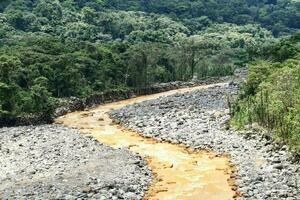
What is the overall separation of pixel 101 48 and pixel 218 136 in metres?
46.8

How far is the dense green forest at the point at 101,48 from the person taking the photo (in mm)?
70000

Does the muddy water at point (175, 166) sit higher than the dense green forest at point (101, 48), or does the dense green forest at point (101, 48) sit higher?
the dense green forest at point (101, 48)

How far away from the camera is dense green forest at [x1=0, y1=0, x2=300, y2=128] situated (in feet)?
230

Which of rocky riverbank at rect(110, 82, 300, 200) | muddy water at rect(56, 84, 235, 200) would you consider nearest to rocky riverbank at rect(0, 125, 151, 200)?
muddy water at rect(56, 84, 235, 200)

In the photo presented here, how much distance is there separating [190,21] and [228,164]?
14243 cm

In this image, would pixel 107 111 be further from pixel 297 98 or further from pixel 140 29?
pixel 140 29

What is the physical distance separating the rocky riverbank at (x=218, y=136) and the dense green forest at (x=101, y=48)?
10990mm

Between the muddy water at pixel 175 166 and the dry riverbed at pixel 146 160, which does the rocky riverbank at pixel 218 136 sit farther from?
the muddy water at pixel 175 166

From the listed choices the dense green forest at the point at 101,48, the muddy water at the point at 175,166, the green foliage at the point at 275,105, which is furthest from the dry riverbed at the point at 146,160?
the dense green forest at the point at 101,48

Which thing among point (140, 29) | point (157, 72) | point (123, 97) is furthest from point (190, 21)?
point (123, 97)

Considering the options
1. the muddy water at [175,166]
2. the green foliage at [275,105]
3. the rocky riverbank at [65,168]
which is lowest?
the muddy water at [175,166]

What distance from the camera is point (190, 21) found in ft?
593

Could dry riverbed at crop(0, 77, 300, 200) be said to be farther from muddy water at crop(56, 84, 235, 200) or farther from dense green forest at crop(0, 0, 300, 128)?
dense green forest at crop(0, 0, 300, 128)

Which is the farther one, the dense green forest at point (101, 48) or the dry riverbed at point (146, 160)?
the dense green forest at point (101, 48)
